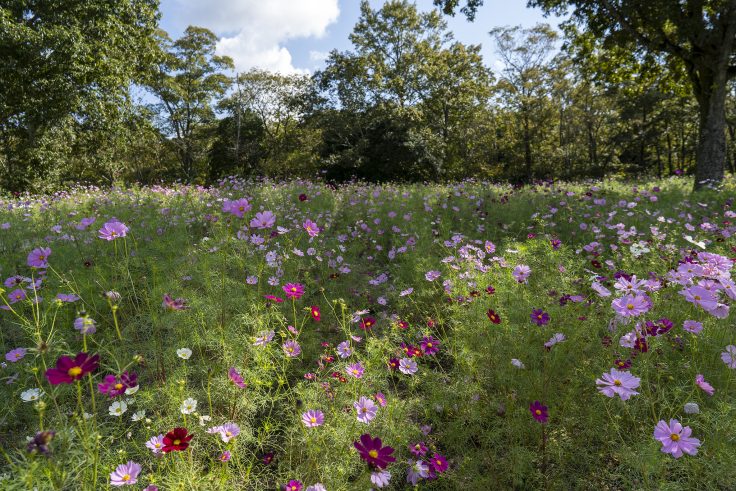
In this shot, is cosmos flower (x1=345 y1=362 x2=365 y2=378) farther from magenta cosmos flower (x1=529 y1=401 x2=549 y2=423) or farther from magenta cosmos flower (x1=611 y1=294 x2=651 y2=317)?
magenta cosmos flower (x1=611 y1=294 x2=651 y2=317)

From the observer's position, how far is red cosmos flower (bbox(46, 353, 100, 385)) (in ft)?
3.10

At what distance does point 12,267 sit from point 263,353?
2.70m

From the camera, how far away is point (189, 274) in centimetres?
307

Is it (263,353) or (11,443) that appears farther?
(263,353)

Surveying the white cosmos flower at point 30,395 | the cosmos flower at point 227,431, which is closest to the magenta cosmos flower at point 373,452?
the cosmos flower at point 227,431

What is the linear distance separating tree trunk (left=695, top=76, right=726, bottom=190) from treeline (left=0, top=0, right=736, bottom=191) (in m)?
1.69

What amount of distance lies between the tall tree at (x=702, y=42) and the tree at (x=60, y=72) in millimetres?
13286

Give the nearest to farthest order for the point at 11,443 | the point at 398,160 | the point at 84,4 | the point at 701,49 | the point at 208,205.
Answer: the point at 11,443
the point at 208,205
the point at 701,49
the point at 84,4
the point at 398,160

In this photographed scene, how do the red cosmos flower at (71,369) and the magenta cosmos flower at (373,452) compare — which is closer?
the red cosmos flower at (71,369)

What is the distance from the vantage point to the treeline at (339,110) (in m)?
11.0

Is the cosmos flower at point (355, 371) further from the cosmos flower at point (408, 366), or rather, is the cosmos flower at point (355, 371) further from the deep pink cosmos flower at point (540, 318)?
the deep pink cosmos flower at point (540, 318)

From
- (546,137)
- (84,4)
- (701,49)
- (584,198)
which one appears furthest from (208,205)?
(546,137)

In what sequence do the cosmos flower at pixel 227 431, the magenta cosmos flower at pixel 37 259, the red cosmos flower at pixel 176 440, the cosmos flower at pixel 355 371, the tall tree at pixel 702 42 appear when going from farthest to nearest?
the tall tree at pixel 702 42 → the magenta cosmos flower at pixel 37 259 → the cosmos flower at pixel 355 371 → the cosmos flower at pixel 227 431 → the red cosmos flower at pixel 176 440

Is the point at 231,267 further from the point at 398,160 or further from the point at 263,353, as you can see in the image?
the point at 398,160
